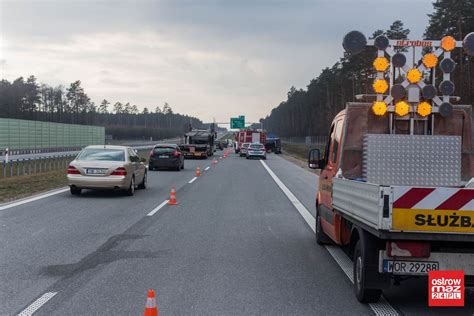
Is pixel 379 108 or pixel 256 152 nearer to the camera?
pixel 379 108

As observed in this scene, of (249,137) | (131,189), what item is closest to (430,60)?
(131,189)

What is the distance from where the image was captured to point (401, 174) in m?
7.32

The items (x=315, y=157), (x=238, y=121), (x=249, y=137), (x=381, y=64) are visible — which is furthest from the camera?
(x=238, y=121)

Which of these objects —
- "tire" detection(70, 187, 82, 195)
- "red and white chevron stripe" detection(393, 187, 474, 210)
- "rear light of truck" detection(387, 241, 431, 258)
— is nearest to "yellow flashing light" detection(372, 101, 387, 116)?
"red and white chevron stripe" detection(393, 187, 474, 210)

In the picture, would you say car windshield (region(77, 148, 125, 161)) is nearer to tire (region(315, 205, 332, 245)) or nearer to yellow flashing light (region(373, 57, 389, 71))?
tire (region(315, 205, 332, 245))

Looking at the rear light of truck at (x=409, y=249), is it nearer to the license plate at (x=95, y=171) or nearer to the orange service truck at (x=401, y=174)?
the orange service truck at (x=401, y=174)

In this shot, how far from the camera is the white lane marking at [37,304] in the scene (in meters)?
5.57

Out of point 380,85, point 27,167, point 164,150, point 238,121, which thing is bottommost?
point 27,167

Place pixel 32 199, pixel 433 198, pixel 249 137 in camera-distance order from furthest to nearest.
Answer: pixel 249 137, pixel 32 199, pixel 433 198

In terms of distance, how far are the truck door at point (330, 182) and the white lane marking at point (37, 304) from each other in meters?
3.75

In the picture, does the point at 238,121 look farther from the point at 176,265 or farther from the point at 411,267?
the point at 411,267

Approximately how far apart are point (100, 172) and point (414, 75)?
37.8ft

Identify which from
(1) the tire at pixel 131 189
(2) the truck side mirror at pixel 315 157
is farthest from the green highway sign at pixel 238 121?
(2) the truck side mirror at pixel 315 157

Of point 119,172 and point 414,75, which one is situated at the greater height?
point 414,75
